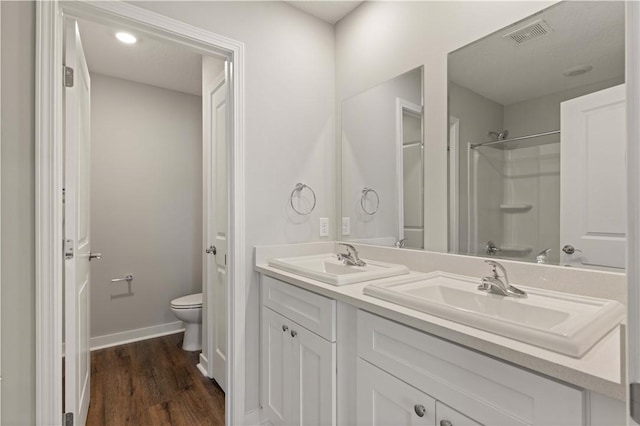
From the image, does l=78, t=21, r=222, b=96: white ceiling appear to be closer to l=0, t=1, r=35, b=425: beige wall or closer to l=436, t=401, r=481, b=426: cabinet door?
l=0, t=1, r=35, b=425: beige wall

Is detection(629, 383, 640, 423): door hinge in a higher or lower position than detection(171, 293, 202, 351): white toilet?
higher

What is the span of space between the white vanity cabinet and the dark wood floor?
52 centimetres

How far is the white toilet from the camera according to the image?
270 cm

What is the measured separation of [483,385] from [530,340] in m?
0.16

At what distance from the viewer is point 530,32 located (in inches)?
49.4

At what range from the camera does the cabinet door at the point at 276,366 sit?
1.54 metres

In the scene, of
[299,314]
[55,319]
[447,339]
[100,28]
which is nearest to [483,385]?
[447,339]

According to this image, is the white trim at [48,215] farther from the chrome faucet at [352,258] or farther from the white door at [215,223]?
the chrome faucet at [352,258]

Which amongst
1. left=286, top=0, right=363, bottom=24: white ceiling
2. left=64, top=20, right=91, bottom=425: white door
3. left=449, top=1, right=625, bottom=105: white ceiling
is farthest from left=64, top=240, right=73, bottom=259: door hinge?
left=449, top=1, right=625, bottom=105: white ceiling

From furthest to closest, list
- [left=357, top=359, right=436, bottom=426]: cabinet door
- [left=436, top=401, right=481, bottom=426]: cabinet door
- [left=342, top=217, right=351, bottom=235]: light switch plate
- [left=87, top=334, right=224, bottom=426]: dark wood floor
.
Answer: [left=342, top=217, right=351, bottom=235]: light switch plate < [left=87, top=334, right=224, bottom=426]: dark wood floor < [left=357, top=359, right=436, bottom=426]: cabinet door < [left=436, top=401, right=481, bottom=426]: cabinet door

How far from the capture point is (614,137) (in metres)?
1.04

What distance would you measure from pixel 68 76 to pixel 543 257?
207 centimetres

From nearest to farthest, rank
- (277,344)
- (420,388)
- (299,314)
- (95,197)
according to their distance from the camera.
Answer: (420,388) < (299,314) < (277,344) < (95,197)

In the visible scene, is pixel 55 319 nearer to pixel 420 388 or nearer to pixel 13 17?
pixel 13 17
